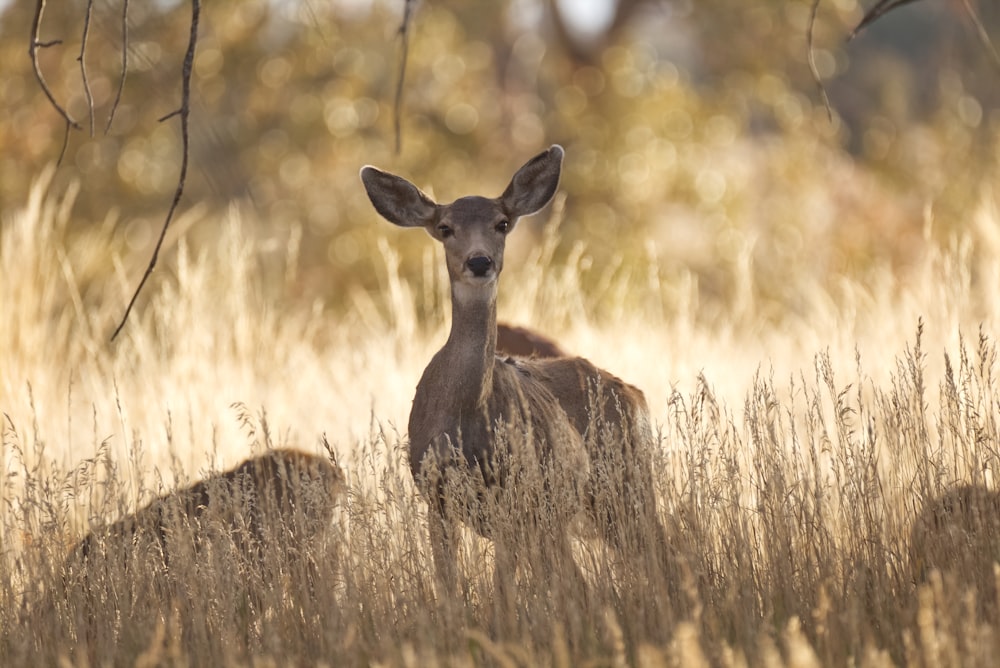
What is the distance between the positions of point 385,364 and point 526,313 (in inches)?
54.7

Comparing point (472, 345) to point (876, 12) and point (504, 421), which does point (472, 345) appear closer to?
point (504, 421)

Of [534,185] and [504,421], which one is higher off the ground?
[534,185]

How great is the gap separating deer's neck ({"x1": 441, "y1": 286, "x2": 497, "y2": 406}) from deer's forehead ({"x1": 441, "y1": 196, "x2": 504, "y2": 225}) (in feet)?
1.09

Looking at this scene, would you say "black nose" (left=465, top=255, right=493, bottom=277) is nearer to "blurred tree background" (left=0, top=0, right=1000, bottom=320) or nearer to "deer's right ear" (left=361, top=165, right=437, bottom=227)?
"deer's right ear" (left=361, top=165, right=437, bottom=227)

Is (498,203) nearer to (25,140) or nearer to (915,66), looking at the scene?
(25,140)

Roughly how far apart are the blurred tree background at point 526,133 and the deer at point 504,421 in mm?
7491

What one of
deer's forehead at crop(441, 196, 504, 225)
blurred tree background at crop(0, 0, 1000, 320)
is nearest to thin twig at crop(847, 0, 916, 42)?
deer's forehead at crop(441, 196, 504, 225)

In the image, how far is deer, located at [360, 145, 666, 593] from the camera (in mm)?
5426

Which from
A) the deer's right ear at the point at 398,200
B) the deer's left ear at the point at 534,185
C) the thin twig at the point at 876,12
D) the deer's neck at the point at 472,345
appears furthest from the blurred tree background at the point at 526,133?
the deer's neck at the point at 472,345

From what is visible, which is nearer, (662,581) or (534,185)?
(662,581)

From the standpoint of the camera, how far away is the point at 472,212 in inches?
249

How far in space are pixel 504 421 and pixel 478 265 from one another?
2.26ft

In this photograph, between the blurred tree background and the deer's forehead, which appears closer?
the deer's forehead

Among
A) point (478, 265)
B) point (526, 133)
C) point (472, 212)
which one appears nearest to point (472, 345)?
point (478, 265)
